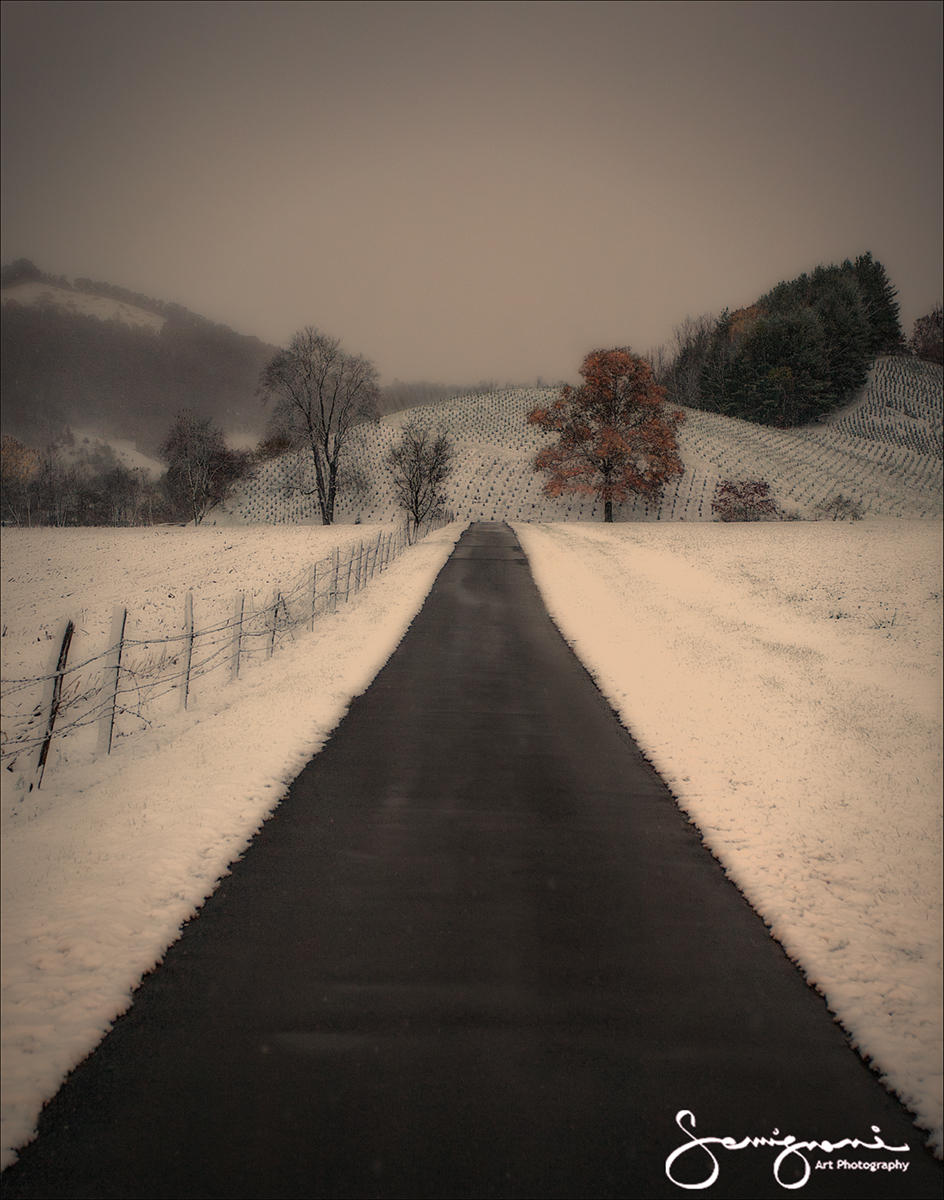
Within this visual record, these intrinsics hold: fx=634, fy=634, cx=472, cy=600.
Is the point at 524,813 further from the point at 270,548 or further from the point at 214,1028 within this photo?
the point at 270,548

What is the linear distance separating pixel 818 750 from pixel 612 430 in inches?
2010

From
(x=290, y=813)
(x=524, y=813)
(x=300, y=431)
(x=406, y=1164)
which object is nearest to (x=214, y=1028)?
(x=406, y=1164)

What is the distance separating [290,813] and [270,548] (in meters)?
33.1

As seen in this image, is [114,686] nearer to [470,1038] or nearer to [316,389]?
[470,1038]

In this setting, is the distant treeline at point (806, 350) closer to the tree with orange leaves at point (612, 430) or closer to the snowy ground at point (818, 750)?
the tree with orange leaves at point (612, 430)

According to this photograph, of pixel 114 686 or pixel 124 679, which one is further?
pixel 124 679

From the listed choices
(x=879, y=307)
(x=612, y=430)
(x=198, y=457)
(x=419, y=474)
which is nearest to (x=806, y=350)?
(x=879, y=307)

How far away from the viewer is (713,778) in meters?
8.00

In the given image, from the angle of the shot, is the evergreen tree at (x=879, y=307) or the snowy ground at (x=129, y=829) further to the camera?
the evergreen tree at (x=879, y=307)

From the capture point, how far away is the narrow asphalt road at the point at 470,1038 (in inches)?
124

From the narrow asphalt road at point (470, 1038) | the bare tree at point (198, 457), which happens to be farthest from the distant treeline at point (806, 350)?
the narrow asphalt road at point (470, 1038)

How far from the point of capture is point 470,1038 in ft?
12.6

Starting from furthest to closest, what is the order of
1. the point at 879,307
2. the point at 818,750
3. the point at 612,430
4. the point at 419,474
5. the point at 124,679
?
the point at 879,307 < the point at 612,430 < the point at 419,474 < the point at 124,679 < the point at 818,750

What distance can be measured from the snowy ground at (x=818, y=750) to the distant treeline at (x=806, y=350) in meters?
86.5
